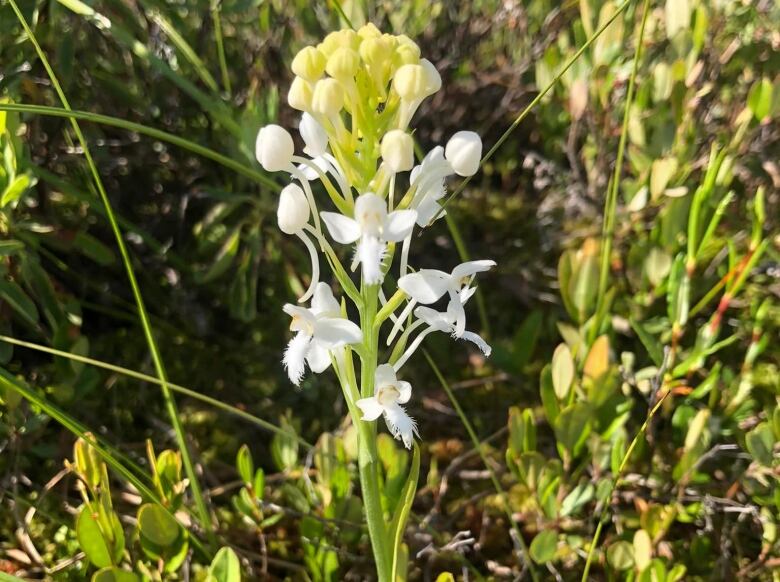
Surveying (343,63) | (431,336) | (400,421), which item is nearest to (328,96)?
(343,63)

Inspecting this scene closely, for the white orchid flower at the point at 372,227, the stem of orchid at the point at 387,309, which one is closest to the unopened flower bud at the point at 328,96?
the white orchid flower at the point at 372,227

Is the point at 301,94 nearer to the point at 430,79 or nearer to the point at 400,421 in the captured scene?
the point at 430,79

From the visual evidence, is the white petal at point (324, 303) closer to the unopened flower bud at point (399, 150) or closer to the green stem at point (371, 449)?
the green stem at point (371, 449)

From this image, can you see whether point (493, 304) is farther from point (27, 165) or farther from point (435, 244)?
point (27, 165)

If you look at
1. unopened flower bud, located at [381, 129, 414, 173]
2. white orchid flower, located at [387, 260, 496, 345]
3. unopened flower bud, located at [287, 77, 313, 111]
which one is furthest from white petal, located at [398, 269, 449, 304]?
unopened flower bud, located at [287, 77, 313, 111]

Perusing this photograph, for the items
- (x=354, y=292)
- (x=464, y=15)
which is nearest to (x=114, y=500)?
(x=354, y=292)

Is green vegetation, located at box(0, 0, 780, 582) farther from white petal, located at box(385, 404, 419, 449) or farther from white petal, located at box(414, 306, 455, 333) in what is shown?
white petal, located at box(414, 306, 455, 333)
